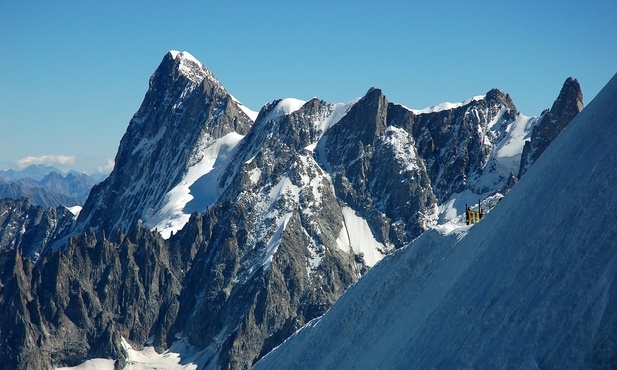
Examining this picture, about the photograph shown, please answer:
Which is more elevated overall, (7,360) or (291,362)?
(291,362)

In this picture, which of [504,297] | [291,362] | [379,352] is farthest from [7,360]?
[504,297]

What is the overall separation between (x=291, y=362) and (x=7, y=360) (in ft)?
496

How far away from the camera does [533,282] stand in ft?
125

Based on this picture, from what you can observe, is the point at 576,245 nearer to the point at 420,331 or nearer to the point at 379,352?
the point at 420,331

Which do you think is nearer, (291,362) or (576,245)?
(576,245)

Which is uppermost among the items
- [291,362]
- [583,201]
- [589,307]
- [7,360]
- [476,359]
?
[583,201]

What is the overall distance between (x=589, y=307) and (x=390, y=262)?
111 ft

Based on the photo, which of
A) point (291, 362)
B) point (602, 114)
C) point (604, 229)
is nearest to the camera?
point (604, 229)

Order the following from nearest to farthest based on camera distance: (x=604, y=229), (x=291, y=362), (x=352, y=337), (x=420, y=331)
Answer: (x=604, y=229) → (x=420, y=331) → (x=352, y=337) → (x=291, y=362)

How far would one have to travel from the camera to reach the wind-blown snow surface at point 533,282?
33656 millimetres

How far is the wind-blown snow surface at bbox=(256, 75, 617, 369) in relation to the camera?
33656mm

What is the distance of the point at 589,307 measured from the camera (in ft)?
109

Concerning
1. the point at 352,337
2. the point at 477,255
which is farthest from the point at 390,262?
the point at 477,255

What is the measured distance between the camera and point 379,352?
2117 inches
